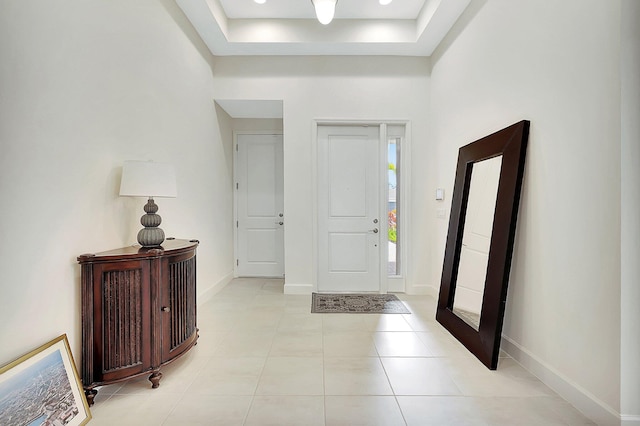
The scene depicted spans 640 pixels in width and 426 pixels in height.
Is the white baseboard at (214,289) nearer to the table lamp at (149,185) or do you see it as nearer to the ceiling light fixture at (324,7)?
the table lamp at (149,185)

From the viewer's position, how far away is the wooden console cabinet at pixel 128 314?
1.87m

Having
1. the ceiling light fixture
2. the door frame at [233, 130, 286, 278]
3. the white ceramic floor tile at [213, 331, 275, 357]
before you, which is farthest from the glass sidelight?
the white ceramic floor tile at [213, 331, 275, 357]

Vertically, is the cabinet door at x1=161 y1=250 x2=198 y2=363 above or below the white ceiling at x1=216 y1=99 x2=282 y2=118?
below

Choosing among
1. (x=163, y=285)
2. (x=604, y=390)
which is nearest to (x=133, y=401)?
(x=163, y=285)

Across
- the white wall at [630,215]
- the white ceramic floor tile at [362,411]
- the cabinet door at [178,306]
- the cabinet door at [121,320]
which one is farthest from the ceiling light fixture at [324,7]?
the white ceramic floor tile at [362,411]

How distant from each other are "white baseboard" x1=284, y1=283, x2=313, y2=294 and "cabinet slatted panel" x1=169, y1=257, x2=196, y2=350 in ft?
6.01

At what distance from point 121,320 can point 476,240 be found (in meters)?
2.70

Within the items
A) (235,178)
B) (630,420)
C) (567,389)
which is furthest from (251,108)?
(630,420)

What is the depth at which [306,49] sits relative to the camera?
13.3 feet

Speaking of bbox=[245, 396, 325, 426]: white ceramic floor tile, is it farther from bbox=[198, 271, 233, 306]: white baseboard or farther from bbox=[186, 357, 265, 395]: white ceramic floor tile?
bbox=[198, 271, 233, 306]: white baseboard

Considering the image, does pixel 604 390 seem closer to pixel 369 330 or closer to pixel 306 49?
pixel 369 330

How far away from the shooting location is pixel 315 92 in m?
4.25

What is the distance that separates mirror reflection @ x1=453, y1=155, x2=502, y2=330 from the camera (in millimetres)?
2650

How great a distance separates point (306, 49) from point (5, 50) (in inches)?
123
